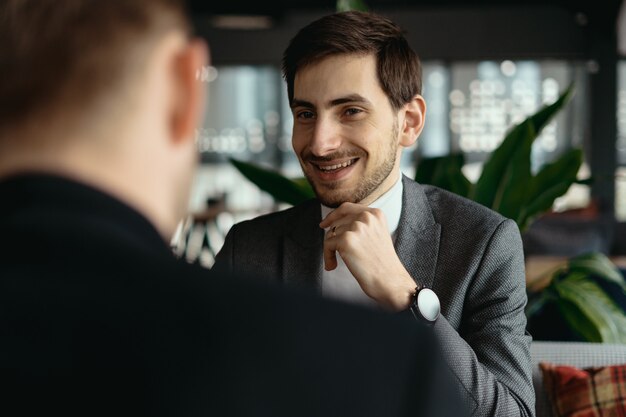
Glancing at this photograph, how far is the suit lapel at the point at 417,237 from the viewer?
1.65 meters

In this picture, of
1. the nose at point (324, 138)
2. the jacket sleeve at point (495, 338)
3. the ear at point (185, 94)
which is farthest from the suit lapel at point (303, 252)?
the ear at point (185, 94)

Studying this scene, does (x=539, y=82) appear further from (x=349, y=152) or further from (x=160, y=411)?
(x=160, y=411)

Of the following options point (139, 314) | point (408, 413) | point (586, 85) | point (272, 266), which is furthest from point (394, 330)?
point (586, 85)

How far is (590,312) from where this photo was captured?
2164 millimetres

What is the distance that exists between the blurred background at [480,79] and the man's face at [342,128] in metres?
7.44

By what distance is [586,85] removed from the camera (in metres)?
9.73

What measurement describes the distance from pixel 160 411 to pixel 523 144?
75.8 inches

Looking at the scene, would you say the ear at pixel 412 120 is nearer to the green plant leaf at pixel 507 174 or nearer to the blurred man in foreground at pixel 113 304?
the green plant leaf at pixel 507 174

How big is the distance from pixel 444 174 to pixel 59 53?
1.87m

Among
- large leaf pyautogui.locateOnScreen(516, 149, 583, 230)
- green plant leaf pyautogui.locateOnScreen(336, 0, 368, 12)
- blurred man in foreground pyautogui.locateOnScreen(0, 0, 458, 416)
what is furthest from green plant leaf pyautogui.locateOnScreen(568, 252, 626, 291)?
blurred man in foreground pyautogui.locateOnScreen(0, 0, 458, 416)

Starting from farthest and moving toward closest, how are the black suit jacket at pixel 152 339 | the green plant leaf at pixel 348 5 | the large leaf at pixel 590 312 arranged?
the green plant leaf at pixel 348 5 < the large leaf at pixel 590 312 < the black suit jacket at pixel 152 339

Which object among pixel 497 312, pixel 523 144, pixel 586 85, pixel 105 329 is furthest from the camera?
pixel 586 85

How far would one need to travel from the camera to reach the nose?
1628 millimetres

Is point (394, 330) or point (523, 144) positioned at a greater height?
point (523, 144)
